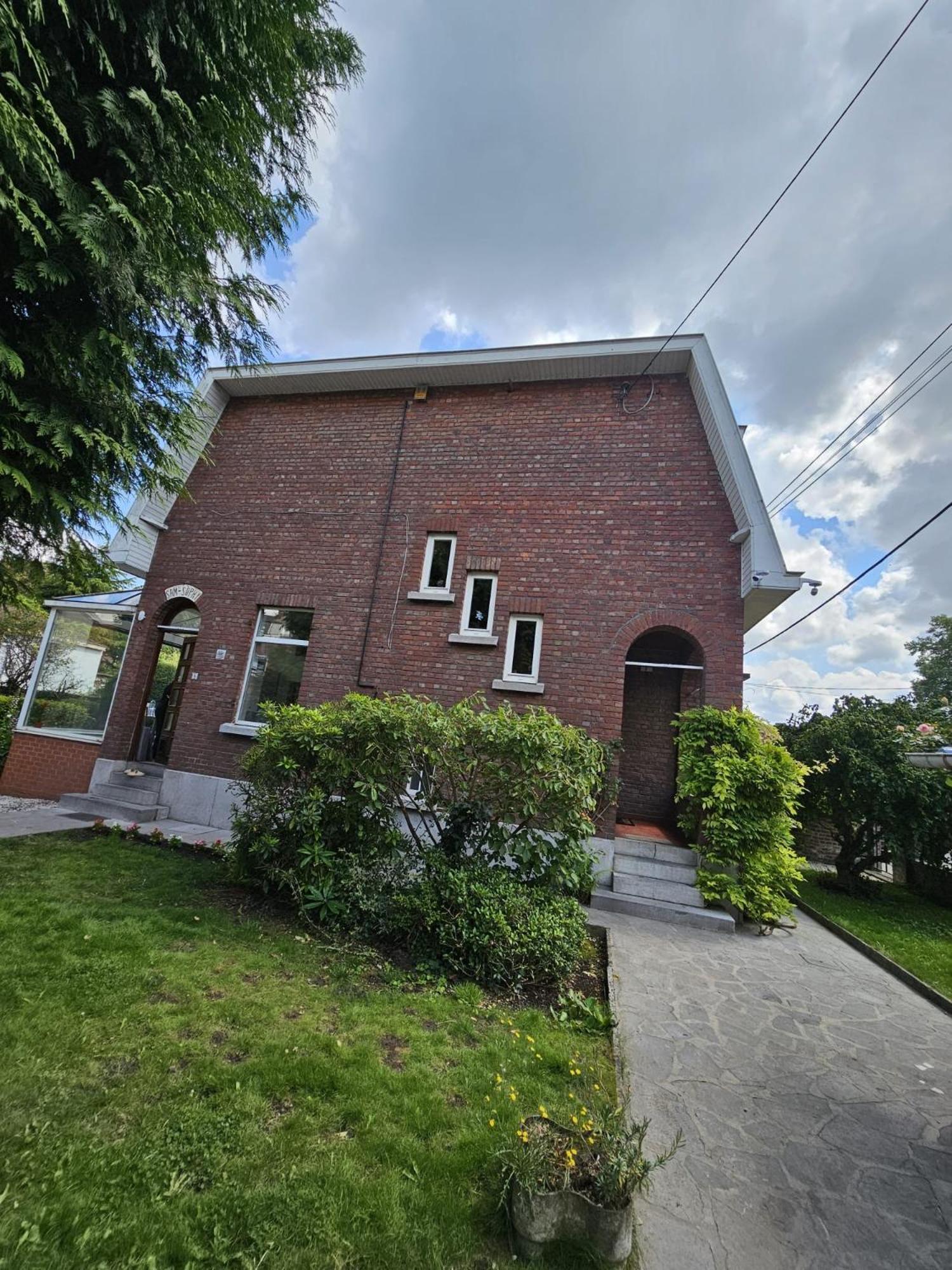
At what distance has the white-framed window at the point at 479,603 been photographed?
7836 mm

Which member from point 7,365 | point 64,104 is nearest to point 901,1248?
point 7,365

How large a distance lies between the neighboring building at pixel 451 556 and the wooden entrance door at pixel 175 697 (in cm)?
6

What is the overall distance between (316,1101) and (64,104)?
238 inches

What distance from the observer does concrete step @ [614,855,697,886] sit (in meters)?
6.58

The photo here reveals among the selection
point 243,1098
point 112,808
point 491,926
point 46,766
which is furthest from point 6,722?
point 243,1098

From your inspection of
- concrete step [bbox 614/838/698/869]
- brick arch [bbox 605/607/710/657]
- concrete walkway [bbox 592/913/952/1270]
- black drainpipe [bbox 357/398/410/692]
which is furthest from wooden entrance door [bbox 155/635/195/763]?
concrete walkway [bbox 592/913/952/1270]

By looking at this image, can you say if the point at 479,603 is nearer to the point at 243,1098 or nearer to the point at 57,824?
the point at 243,1098

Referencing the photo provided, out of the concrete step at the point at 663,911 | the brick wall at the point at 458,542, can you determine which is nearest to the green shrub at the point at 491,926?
the concrete step at the point at 663,911

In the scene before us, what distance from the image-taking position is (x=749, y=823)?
620cm

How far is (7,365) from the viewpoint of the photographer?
336 cm

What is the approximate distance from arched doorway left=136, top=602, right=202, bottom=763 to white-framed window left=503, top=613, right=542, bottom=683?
18.4ft

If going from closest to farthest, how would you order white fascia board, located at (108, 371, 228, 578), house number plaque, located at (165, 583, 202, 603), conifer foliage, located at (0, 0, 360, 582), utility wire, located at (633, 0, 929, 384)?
1. conifer foliage, located at (0, 0, 360, 582)
2. utility wire, located at (633, 0, 929, 384)
3. white fascia board, located at (108, 371, 228, 578)
4. house number plaque, located at (165, 583, 202, 603)

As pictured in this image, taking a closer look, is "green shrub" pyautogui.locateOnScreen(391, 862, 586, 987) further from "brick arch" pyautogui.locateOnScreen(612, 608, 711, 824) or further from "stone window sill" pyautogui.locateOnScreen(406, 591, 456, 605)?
"brick arch" pyautogui.locateOnScreen(612, 608, 711, 824)

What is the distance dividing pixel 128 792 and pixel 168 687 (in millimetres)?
2372
